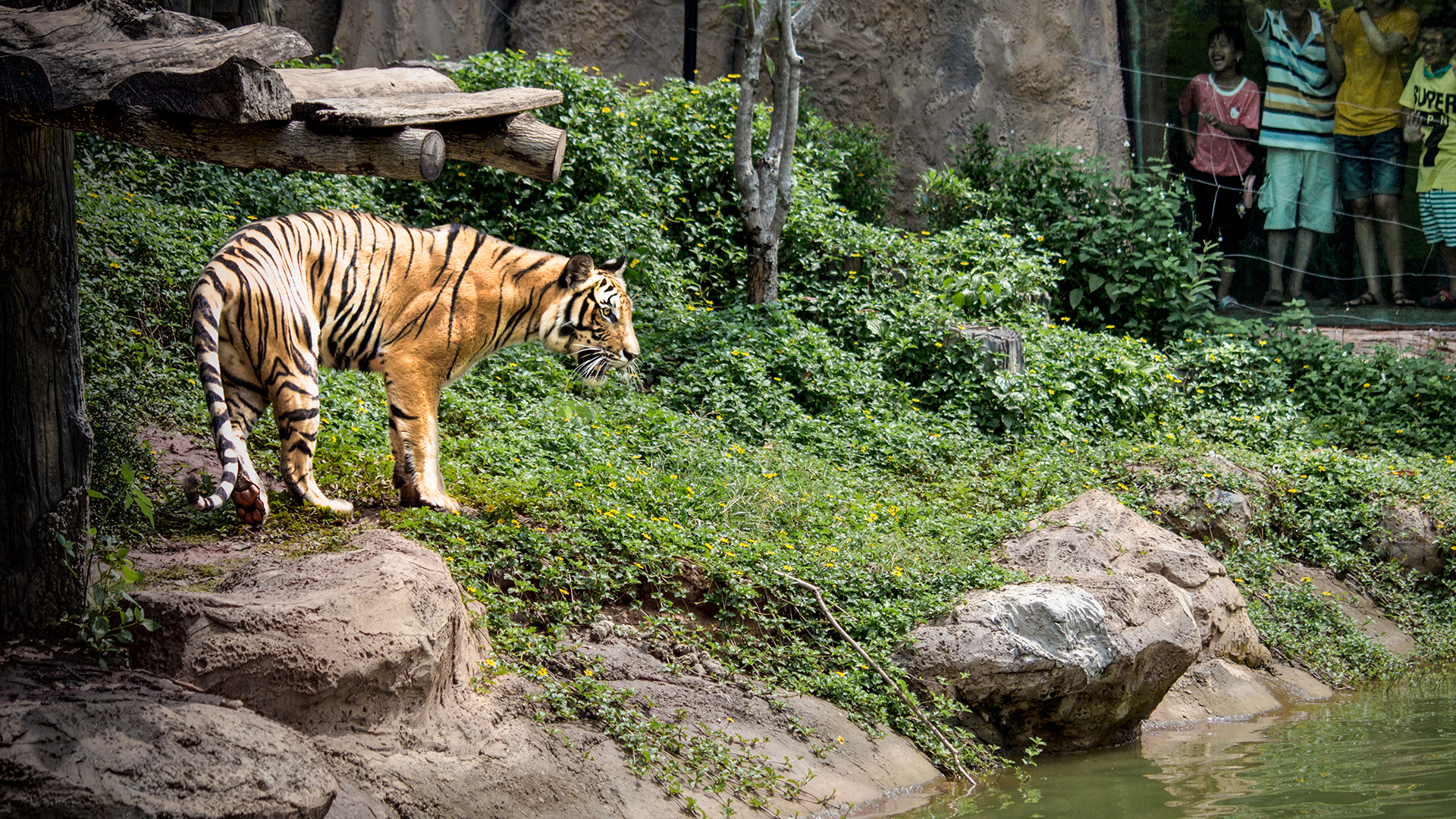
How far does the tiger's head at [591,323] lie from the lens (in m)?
6.02

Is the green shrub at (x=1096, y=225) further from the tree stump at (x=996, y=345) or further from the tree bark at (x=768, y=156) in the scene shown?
the tree bark at (x=768, y=156)

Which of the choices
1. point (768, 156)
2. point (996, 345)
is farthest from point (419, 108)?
point (996, 345)

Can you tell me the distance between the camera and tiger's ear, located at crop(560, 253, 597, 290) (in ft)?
19.6

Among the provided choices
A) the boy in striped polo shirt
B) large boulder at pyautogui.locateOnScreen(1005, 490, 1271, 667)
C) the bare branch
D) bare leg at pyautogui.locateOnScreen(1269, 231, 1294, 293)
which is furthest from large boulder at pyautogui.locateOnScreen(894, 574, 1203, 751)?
the boy in striped polo shirt

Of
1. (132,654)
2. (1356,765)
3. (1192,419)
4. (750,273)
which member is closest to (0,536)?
(132,654)

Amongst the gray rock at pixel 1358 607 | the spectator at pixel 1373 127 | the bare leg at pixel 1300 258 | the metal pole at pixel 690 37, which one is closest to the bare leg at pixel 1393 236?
the spectator at pixel 1373 127

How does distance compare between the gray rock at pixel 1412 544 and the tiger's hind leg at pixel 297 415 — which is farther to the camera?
the gray rock at pixel 1412 544

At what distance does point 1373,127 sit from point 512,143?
11599 millimetres

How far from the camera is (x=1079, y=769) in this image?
561cm

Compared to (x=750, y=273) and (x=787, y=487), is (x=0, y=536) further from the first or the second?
(x=750, y=273)

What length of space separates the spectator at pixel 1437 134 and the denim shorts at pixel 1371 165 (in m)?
0.21

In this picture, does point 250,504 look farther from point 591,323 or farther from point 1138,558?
point 1138,558

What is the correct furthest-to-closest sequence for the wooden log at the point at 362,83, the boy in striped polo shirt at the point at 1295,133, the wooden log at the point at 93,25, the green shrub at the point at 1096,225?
the boy in striped polo shirt at the point at 1295,133, the green shrub at the point at 1096,225, the wooden log at the point at 362,83, the wooden log at the point at 93,25

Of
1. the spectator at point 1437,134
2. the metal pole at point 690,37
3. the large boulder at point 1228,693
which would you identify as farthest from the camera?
the metal pole at point 690,37
